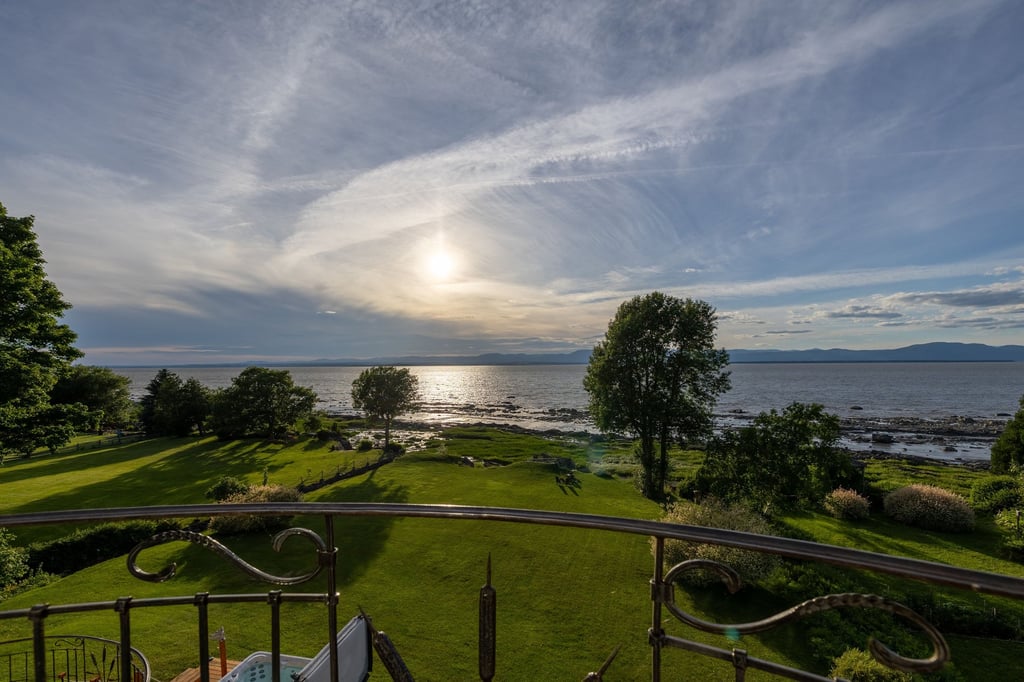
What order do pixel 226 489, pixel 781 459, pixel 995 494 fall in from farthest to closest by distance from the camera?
pixel 995 494 → pixel 226 489 → pixel 781 459

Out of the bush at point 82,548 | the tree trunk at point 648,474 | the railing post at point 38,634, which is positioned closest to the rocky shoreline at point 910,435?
the tree trunk at point 648,474

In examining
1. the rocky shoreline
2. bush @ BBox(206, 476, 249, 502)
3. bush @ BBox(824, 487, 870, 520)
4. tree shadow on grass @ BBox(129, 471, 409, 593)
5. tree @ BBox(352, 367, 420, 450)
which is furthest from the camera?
the rocky shoreline

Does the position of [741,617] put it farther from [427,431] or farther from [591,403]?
[427,431]

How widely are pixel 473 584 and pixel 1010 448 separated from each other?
1392 inches

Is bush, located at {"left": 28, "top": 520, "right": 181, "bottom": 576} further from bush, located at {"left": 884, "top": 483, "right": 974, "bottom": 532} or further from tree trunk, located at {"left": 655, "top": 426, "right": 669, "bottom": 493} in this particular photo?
bush, located at {"left": 884, "top": 483, "right": 974, "bottom": 532}

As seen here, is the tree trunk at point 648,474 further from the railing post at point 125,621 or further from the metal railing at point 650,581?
the railing post at point 125,621

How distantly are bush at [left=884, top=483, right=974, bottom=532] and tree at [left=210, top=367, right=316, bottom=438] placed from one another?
51.4 m

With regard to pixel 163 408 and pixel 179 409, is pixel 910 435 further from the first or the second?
pixel 163 408

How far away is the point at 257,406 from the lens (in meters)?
47.9

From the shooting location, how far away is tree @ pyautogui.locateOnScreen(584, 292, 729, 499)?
25.4m

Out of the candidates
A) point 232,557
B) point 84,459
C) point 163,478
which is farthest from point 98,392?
point 232,557

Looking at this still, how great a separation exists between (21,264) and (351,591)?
1455 cm

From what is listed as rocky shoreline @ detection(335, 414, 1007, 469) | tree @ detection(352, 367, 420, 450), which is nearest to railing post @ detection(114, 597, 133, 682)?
tree @ detection(352, 367, 420, 450)

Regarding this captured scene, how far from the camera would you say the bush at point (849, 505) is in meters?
23.0
